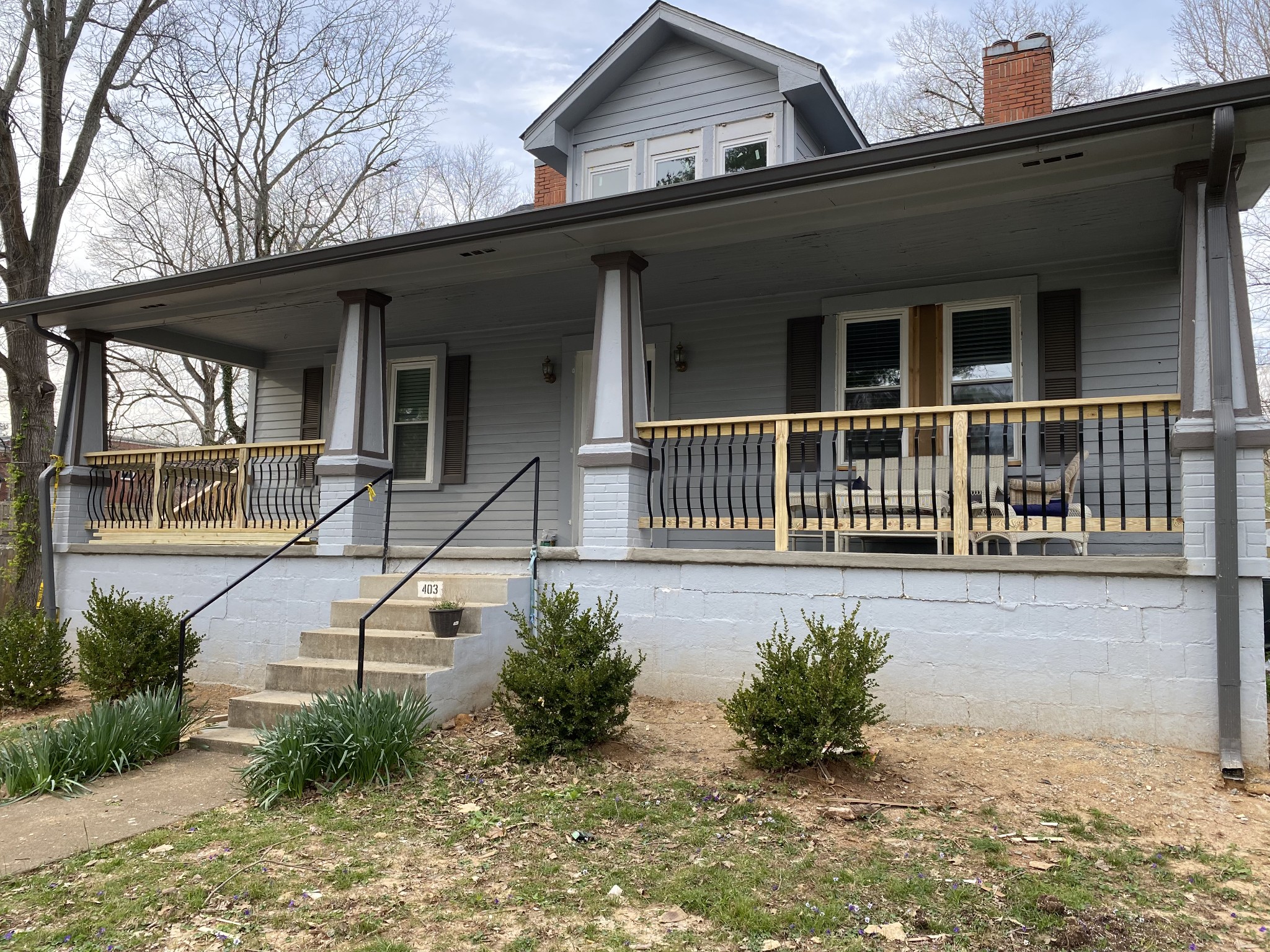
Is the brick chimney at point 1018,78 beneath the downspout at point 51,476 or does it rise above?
above

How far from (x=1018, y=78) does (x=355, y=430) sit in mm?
7008

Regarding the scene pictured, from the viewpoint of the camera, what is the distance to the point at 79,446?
895 centimetres

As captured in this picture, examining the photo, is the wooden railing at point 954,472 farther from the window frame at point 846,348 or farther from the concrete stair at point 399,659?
the concrete stair at point 399,659

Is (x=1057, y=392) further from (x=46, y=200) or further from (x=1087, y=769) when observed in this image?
(x=46, y=200)

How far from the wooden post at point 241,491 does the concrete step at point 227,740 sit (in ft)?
10.2

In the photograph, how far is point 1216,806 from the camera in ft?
13.5

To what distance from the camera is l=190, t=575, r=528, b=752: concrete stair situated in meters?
5.44

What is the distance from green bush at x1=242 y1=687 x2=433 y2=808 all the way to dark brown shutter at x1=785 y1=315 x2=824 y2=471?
444cm

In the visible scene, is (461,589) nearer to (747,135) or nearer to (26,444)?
(747,135)

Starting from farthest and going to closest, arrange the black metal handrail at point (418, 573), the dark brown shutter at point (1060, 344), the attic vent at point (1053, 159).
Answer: the dark brown shutter at point (1060, 344), the black metal handrail at point (418, 573), the attic vent at point (1053, 159)

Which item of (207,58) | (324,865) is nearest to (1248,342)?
(324,865)

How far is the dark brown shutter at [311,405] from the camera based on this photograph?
415 inches

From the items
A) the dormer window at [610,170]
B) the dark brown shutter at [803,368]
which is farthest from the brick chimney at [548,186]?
the dark brown shutter at [803,368]

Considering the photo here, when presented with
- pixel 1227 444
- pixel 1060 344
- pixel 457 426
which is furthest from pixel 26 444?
pixel 1227 444
